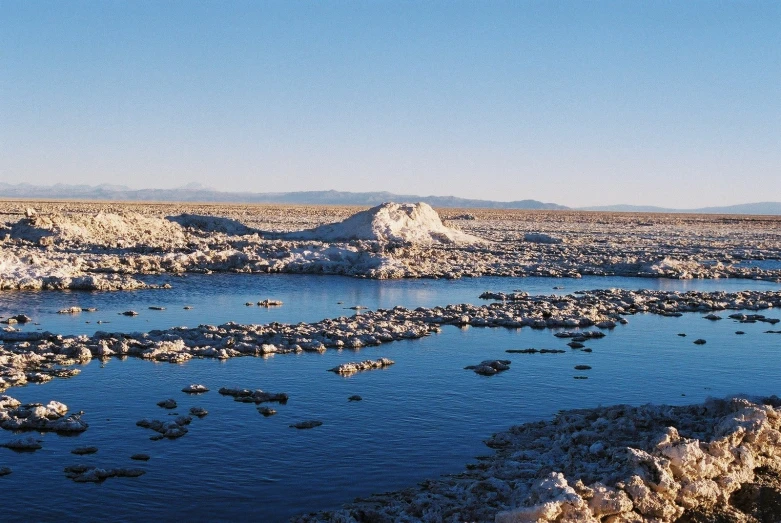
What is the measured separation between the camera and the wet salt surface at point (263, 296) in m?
22.1

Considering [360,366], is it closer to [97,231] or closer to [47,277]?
[47,277]

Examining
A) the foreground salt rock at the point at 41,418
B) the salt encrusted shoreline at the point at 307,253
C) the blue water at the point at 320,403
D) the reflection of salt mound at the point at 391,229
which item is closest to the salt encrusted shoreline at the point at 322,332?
the blue water at the point at 320,403

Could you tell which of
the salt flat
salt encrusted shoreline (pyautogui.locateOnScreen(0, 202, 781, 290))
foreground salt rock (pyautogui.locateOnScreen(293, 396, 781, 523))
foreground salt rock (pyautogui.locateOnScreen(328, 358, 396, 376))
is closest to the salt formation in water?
the salt flat

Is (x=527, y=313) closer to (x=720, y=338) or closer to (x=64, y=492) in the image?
(x=720, y=338)

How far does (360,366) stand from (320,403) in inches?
110

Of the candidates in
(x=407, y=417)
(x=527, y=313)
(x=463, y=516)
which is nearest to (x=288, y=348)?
(x=407, y=417)

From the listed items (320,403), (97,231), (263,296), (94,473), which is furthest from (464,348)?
(97,231)

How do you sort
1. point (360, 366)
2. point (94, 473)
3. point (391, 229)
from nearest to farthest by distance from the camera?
point (94, 473) < point (360, 366) < point (391, 229)

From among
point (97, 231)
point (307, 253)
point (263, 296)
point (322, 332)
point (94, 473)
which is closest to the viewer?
point (94, 473)

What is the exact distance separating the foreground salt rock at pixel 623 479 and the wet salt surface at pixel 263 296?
41.3ft

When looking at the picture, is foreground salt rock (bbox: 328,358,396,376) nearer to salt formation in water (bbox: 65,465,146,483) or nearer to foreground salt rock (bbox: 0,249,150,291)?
salt formation in water (bbox: 65,465,146,483)

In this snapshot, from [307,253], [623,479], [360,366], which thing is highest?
[307,253]

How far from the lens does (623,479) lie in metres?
9.09

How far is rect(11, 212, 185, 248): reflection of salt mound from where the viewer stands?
39.6 m
